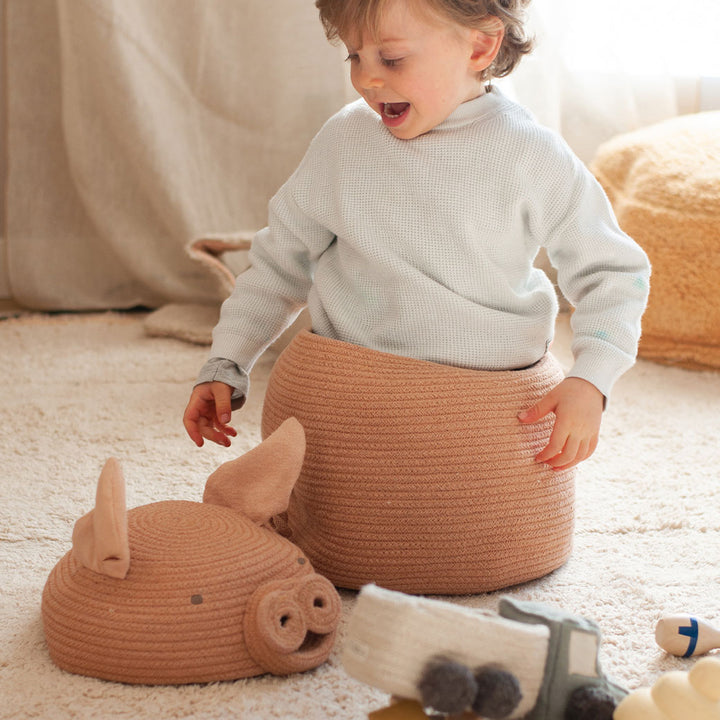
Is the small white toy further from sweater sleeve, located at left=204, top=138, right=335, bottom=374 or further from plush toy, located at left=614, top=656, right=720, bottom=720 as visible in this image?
sweater sleeve, located at left=204, top=138, right=335, bottom=374

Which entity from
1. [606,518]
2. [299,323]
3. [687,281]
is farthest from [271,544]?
[687,281]

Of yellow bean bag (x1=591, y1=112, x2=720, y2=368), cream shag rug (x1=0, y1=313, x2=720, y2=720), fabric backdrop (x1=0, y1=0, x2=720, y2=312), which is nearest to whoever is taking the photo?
cream shag rug (x1=0, y1=313, x2=720, y2=720)

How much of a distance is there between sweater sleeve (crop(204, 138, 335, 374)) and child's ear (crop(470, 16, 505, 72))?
0.18 m

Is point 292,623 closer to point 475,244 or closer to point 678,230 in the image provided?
point 475,244

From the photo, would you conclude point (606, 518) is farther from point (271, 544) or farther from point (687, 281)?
point (687, 281)

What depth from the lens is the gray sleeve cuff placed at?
0.97 metres

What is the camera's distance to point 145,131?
6.22 feet

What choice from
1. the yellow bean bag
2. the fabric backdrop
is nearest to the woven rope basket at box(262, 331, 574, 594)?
the yellow bean bag

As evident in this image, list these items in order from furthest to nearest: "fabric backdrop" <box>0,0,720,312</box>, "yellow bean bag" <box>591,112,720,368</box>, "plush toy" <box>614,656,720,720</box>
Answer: "fabric backdrop" <box>0,0,720,312</box> < "yellow bean bag" <box>591,112,720,368</box> < "plush toy" <box>614,656,720,720</box>

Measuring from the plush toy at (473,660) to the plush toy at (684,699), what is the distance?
0.03 metres

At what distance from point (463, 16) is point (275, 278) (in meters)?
0.33

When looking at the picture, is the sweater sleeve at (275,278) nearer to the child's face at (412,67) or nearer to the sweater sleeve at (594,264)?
the child's face at (412,67)

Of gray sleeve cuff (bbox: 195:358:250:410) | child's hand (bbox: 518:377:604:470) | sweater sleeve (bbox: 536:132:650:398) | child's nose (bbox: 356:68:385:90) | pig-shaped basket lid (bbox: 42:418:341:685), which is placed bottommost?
pig-shaped basket lid (bbox: 42:418:341:685)

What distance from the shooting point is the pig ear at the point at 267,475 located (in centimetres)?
82
